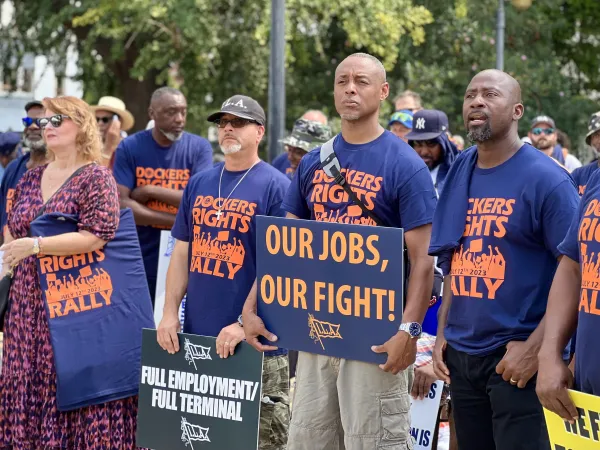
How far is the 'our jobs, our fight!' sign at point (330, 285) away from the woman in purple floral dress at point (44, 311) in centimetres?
142

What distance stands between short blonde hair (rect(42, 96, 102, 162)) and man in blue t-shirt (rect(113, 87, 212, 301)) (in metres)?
1.23

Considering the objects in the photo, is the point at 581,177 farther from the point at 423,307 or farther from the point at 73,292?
the point at 73,292

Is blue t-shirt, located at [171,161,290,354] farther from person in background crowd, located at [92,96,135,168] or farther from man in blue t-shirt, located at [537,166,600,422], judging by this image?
person in background crowd, located at [92,96,135,168]

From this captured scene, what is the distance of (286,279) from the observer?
4676 mm

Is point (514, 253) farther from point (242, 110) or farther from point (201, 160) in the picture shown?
point (201, 160)

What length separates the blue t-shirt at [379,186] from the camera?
4504 millimetres

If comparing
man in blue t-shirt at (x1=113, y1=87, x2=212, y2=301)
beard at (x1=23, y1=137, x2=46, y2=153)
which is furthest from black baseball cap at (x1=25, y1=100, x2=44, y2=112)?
man in blue t-shirt at (x1=113, y1=87, x2=212, y2=301)

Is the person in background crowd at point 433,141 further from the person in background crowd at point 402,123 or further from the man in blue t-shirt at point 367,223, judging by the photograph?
the man in blue t-shirt at point 367,223

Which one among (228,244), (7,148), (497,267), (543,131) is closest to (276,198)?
(228,244)

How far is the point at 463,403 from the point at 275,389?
5.21 ft

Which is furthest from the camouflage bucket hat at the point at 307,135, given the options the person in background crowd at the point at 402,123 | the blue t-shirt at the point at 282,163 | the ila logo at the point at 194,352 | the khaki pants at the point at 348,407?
the khaki pants at the point at 348,407

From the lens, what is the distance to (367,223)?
4547 millimetres

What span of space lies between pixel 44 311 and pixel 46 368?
12.2 inches

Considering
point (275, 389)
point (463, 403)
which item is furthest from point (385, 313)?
point (275, 389)
